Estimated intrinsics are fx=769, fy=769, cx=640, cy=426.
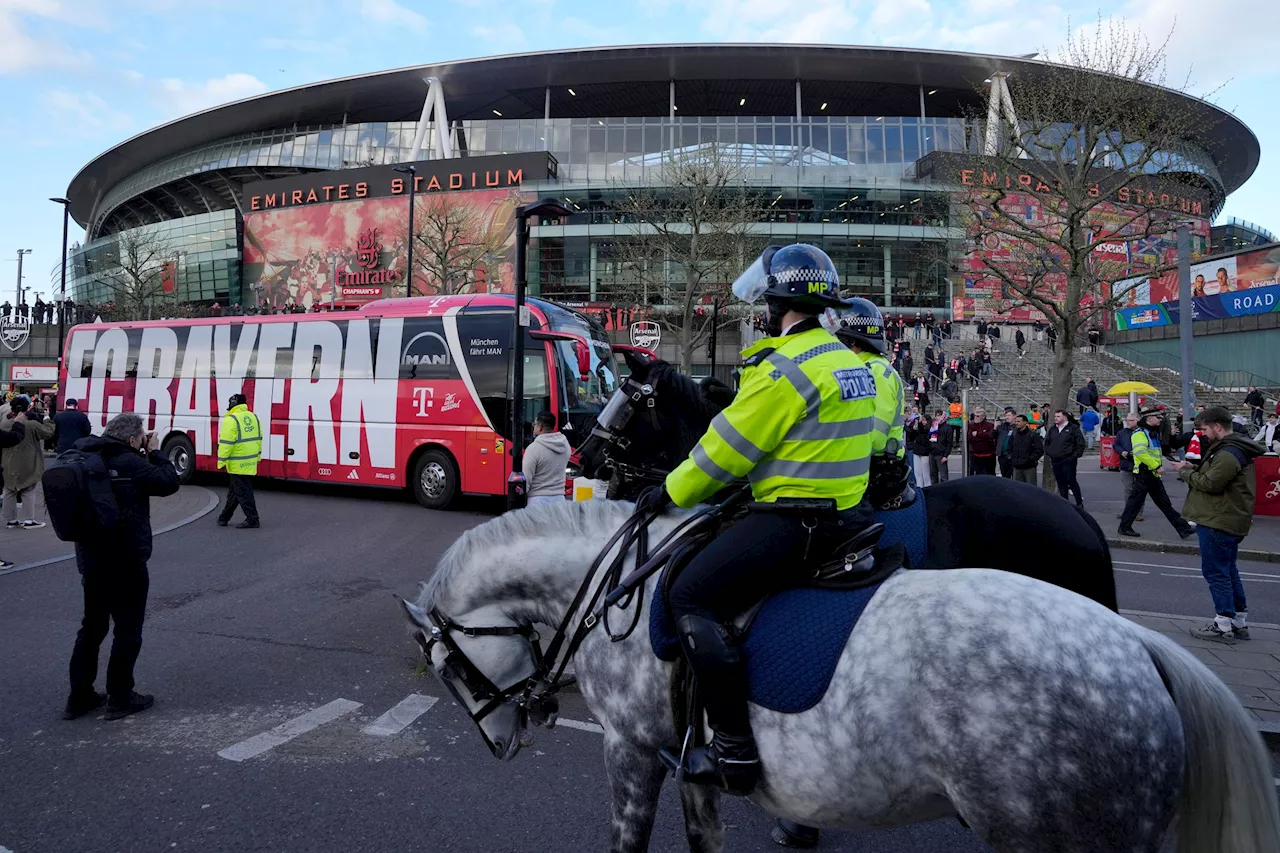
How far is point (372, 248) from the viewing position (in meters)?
50.1

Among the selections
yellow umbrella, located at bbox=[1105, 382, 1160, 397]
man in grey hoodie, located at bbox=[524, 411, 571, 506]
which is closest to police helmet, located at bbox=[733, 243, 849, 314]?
man in grey hoodie, located at bbox=[524, 411, 571, 506]

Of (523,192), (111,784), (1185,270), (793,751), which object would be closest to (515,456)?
(111,784)

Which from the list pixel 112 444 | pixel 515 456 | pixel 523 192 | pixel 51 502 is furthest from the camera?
pixel 523 192

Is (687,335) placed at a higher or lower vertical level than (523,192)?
lower

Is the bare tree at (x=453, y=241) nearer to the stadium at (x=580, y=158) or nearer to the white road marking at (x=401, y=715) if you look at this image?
the stadium at (x=580, y=158)

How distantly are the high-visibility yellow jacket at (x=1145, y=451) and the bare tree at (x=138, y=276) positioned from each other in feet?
159

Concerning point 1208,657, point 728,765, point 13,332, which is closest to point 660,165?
point 13,332

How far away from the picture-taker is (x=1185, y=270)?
1280 cm

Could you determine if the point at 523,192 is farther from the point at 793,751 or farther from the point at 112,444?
the point at 793,751

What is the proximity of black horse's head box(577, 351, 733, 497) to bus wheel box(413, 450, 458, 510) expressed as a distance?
8946 mm

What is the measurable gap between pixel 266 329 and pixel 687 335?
39.5 feet

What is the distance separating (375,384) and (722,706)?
13.4 metres

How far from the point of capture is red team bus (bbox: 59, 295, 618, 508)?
13.4 m

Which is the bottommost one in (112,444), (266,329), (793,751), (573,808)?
(573,808)
